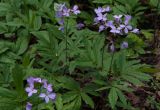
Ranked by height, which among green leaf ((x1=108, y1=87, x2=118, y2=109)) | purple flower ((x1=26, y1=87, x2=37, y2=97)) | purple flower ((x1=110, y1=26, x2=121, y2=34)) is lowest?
green leaf ((x1=108, y1=87, x2=118, y2=109))

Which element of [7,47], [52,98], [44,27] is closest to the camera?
[52,98]

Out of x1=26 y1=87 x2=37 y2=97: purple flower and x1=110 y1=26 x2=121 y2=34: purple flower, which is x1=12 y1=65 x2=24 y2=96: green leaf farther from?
x1=110 y1=26 x2=121 y2=34: purple flower

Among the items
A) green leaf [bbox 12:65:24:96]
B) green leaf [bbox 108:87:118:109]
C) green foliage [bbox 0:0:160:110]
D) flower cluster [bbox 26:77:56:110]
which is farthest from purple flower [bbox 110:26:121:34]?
green leaf [bbox 12:65:24:96]

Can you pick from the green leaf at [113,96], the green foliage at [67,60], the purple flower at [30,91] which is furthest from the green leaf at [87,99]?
the purple flower at [30,91]

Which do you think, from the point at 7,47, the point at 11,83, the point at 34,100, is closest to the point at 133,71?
the point at 34,100

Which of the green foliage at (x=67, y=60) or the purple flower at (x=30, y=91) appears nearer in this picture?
the purple flower at (x=30, y=91)

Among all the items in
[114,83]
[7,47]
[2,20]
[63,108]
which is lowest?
[63,108]

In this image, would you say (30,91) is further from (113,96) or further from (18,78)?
(113,96)

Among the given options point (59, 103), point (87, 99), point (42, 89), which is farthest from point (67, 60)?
point (42, 89)

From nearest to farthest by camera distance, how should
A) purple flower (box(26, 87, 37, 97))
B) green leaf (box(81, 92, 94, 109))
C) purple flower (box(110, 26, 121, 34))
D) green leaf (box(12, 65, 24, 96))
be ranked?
purple flower (box(26, 87, 37, 97))
purple flower (box(110, 26, 121, 34))
green leaf (box(12, 65, 24, 96))
green leaf (box(81, 92, 94, 109))

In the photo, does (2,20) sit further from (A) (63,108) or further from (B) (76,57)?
(A) (63,108)

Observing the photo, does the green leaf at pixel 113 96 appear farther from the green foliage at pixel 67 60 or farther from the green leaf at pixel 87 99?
the green leaf at pixel 87 99
